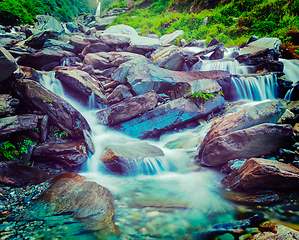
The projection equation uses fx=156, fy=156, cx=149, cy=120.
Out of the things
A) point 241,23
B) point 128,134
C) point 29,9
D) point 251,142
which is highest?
point 29,9

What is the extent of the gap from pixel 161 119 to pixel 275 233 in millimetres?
5444

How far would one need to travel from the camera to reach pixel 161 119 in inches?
283

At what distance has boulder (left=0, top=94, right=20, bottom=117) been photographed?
15.8 ft

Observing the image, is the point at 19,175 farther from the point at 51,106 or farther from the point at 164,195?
the point at 164,195

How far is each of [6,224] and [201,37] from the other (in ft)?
70.2

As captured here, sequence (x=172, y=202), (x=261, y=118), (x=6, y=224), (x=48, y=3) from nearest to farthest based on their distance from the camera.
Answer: (x=6, y=224) → (x=172, y=202) → (x=261, y=118) → (x=48, y=3)

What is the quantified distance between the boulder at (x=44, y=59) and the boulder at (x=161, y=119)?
696cm

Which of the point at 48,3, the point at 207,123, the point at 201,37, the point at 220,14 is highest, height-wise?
the point at 48,3

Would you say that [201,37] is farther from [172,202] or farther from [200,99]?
[172,202]

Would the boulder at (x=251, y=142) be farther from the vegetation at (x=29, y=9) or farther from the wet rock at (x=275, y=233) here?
the vegetation at (x=29, y=9)

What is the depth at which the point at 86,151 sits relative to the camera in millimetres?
5512

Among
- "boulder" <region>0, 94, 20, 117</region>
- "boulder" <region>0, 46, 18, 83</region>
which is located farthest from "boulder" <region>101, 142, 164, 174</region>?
"boulder" <region>0, 46, 18, 83</region>

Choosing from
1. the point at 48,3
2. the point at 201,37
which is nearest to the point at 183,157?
the point at 201,37

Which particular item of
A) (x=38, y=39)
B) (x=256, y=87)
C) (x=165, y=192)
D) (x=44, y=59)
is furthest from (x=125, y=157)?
(x=38, y=39)
